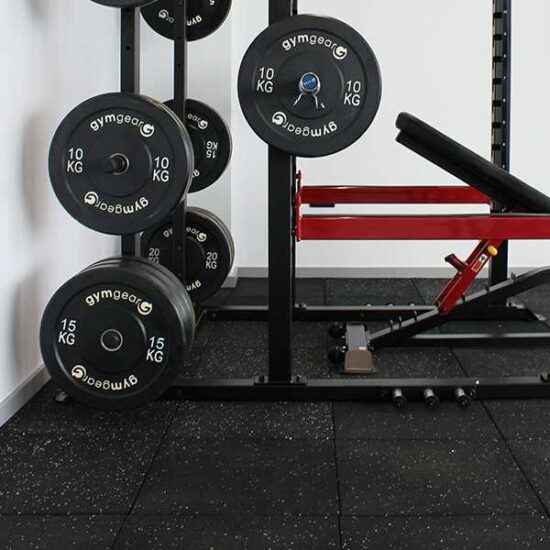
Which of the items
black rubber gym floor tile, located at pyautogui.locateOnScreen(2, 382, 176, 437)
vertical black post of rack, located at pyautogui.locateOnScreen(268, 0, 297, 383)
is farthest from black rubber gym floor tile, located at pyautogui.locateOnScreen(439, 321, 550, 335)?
black rubber gym floor tile, located at pyautogui.locateOnScreen(2, 382, 176, 437)

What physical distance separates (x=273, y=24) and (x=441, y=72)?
2.34 m

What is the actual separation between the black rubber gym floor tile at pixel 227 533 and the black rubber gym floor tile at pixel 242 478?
A: 4cm

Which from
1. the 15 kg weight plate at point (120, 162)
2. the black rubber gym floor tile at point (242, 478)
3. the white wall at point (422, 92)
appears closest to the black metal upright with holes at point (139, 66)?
the 15 kg weight plate at point (120, 162)

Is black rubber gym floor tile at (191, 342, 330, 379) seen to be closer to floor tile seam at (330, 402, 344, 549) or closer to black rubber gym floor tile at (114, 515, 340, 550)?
floor tile seam at (330, 402, 344, 549)

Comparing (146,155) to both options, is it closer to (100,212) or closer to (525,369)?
(100,212)

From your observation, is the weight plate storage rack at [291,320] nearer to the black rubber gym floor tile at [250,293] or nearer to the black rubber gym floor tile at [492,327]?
the black rubber gym floor tile at [492,327]

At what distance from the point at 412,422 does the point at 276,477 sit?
53 cm

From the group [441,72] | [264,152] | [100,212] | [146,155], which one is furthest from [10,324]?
[441,72]

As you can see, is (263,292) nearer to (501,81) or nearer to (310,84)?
(501,81)

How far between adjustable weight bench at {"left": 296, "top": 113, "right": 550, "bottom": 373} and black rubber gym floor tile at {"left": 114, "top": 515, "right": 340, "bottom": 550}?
0.97 meters

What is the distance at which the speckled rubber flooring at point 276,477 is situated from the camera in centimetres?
161

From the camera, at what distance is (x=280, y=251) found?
7.75ft

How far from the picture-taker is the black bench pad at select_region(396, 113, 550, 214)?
2537 mm

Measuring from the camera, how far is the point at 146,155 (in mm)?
2094
